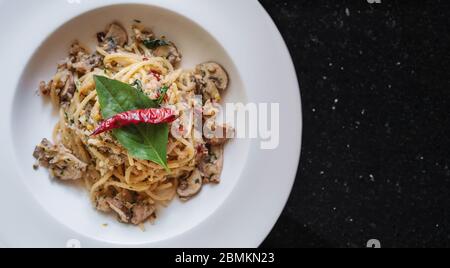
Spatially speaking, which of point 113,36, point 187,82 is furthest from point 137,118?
point 113,36

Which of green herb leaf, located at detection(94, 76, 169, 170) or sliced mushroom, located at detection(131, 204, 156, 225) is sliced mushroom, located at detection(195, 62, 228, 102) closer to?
green herb leaf, located at detection(94, 76, 169, 170)

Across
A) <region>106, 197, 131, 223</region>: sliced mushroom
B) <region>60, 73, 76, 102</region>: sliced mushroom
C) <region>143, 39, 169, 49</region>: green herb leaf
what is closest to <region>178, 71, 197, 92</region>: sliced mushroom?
<region>143, 39, 169, 49</region>: green herb leaf

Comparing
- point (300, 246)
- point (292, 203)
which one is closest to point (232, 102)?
point (292, 203)

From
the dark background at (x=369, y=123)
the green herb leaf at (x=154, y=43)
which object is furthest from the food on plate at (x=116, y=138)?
the dark background at (x=369, y=123)

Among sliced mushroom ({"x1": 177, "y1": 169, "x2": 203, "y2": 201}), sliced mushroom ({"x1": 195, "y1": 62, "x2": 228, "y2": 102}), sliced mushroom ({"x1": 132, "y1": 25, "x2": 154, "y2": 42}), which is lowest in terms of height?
sliced mushroom ({"x1": 177, "y1": 169, "x2": 203, "y2": 201})

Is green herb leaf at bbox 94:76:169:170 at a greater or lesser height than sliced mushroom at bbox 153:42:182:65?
lesser
